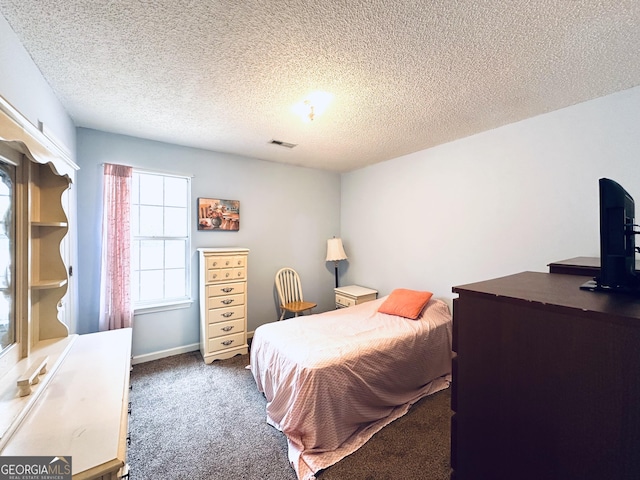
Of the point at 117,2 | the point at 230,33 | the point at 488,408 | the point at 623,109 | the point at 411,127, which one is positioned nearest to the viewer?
the point at 488,408

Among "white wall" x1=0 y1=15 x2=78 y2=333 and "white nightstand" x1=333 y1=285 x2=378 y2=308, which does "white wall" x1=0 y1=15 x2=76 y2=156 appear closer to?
"white wall" x1=0 y1=15 x2=78 y2=333

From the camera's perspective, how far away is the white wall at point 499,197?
206cm

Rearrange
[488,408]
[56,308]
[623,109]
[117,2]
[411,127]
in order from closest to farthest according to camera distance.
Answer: [488,408]
[117,2]
[56,308]
[623,109]
[411,127]

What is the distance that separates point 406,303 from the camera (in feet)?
9.32

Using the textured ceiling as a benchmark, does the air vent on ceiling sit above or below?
above

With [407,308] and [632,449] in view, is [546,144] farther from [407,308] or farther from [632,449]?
[632,449]

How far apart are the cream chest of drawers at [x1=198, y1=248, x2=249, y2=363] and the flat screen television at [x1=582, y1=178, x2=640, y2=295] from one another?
3.01m

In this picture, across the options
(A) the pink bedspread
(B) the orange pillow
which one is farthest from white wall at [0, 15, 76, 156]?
(B) the orange pillow

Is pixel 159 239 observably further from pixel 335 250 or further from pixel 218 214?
pixel 335 250

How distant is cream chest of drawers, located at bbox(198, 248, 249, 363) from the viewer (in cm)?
297

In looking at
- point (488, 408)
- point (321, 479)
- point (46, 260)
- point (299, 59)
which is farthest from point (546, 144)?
point (46, 260)

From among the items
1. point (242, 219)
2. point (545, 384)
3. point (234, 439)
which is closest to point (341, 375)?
point (234, 439)

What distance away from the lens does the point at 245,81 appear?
1832mm

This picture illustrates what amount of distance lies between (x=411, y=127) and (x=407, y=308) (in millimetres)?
1873
